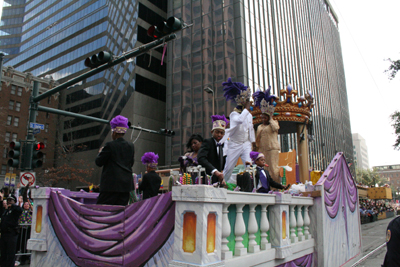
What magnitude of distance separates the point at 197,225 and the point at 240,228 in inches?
32.8

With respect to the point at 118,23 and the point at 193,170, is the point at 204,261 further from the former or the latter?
the point at 118,23

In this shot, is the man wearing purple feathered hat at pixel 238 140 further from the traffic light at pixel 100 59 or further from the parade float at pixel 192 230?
the traffic light at pixel 100 59

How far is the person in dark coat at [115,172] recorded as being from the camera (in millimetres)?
4477

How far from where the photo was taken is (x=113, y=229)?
3717 mm

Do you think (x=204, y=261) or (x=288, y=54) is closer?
(x=204, y=261)

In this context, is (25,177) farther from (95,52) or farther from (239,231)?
(95,52)

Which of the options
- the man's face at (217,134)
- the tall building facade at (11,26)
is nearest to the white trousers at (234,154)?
the man's face at (217,134)

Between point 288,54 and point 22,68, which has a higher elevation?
point 22,68

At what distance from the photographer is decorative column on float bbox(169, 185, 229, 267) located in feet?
9.23

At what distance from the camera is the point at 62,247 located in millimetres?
4391

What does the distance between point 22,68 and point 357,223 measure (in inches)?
2883

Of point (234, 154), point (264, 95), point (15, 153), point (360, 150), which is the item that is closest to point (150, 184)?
point (234, 154)

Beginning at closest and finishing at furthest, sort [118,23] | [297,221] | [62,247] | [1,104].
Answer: [62,247], [297,221], [118,23], [1,104]

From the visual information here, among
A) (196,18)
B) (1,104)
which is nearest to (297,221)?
(196,18)
